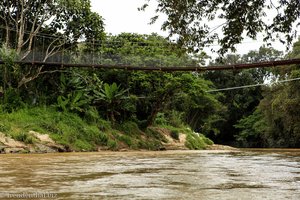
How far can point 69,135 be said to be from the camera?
16.9 m

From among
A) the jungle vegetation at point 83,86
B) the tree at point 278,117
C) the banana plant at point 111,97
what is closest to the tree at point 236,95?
the tree at point 278,117

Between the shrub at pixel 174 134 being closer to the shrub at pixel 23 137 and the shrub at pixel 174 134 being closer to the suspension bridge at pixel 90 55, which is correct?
the suspension bridge at pixel 90 55

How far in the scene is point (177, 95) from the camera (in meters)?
23.6

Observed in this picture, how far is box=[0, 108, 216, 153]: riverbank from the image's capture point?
47.2 ft

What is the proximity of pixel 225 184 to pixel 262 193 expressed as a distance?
868 mm

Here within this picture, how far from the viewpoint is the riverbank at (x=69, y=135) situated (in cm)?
1440

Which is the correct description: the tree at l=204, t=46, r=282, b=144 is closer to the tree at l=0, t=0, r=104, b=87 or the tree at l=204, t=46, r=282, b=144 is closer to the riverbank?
the riverbank

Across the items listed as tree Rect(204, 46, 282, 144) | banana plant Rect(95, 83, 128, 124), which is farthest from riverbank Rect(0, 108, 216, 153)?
tree Rect(204, 46, 282, 144)

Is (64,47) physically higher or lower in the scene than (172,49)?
higher

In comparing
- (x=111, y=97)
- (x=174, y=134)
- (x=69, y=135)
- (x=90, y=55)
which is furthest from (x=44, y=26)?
(x=174, y=134)

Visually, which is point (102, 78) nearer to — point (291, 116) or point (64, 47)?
point (64, 47)

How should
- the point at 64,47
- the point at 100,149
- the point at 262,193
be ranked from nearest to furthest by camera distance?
the point at 262,193
the point at 100,149
the point at 64,47

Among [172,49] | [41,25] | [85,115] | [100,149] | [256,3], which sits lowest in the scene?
[100,149]

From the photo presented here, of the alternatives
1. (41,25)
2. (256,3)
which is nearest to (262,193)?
(256,3)
